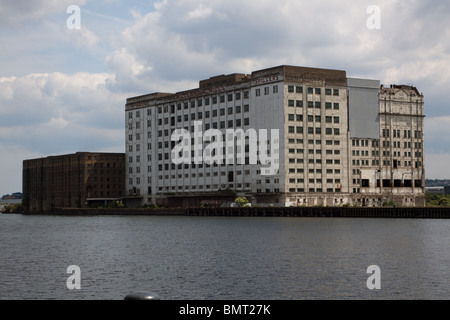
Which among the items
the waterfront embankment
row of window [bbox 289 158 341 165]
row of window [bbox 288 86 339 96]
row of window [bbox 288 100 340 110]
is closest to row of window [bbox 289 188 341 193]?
row of window [bbox 289 158 341 165]

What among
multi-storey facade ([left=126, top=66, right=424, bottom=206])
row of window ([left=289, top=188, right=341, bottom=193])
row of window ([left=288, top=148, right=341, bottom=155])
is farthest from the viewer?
row of window ([left=288, top=148, right=341, bottom=155])

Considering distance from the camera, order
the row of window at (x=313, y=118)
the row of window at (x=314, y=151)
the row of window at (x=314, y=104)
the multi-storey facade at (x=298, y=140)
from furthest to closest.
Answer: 1. the row of window at (x=313, y=118)
2. the row of window at (x=314, y=104)
3. the row of window at (x=314, y=151)
4. the multi-storey facade at (x=298, y=140)

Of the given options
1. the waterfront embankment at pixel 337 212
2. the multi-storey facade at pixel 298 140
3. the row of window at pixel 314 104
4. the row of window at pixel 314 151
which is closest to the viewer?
the waterfront embankment at pixel 337 212

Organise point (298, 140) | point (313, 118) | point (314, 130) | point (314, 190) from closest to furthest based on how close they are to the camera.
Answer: point (298, 140) < point (314, 190) < point (314, 130) < point (313, 118)

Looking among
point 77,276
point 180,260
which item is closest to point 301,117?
point 180,260

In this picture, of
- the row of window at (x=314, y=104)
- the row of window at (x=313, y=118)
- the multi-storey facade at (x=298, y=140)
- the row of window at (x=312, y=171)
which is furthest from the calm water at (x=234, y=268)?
the row of window at (x=314, y=104)

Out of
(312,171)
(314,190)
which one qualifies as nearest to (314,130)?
(312,171)

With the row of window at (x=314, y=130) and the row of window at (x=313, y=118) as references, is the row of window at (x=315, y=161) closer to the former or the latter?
the row of window at (x=314, y=130)

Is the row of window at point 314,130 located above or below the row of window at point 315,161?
above

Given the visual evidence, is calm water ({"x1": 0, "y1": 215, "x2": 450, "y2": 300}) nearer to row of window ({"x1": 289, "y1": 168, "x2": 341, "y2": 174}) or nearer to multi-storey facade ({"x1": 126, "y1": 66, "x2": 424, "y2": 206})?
row of window ({"x1": 289, "y1": 168, "x2": 341, "y2": 174})

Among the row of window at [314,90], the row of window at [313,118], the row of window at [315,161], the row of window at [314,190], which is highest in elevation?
the row of window at [314,90]

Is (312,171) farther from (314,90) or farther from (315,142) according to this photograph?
(314,90)

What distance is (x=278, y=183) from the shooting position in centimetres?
18350
